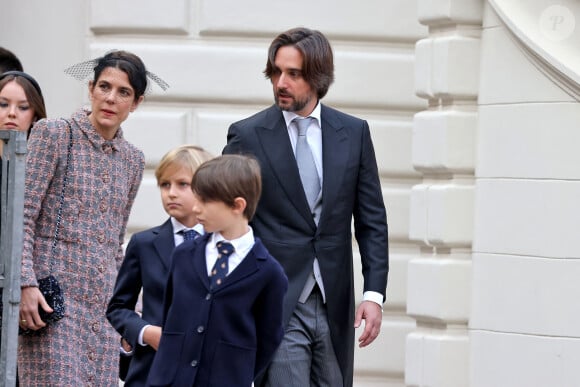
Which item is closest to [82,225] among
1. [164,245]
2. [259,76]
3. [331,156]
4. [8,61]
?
[164,245]

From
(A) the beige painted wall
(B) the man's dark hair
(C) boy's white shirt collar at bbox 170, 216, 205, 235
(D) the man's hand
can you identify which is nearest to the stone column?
(A) the beige painted wall

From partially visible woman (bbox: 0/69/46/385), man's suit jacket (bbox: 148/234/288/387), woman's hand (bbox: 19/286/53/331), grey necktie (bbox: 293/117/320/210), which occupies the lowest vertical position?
woman's hand (bbox: 19/286/53/331)

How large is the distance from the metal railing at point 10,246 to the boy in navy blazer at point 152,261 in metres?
0.34

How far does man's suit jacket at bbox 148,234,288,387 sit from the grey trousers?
0.89 m

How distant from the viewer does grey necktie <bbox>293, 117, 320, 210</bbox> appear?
6.54 m

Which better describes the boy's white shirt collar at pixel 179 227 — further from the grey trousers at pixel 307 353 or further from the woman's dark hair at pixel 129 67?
the woman's dark hair at pixel 129 67

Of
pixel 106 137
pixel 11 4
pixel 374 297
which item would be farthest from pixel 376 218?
pixel 11 4

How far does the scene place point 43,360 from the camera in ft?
21.2

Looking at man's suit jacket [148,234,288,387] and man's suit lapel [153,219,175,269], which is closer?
man's suit jacket [148,234,288,387]

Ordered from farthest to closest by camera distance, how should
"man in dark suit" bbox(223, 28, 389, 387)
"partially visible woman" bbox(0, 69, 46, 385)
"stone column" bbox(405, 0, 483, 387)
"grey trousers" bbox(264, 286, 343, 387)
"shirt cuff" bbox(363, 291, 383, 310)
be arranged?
"stone column" bbox(405, 0, 483, 387) → "partially visible woman" bbox(0, 69, 46, 385) → "shirt cuff" bbox(363, 291, 383, 310) → "man in dark suit" bbox(223, 28, 389, 387) → "grey trousers" bbox(264, 286, 343, 387)

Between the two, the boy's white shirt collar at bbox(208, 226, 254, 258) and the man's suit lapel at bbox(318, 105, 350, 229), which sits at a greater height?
the man's suit lapel at bbox(318, 105, 350, 229)

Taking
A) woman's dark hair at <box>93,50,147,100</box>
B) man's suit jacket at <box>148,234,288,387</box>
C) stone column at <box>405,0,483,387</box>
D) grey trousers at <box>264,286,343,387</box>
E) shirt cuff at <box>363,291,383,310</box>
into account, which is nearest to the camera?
man's suit jacket at <box>148,234,288,387</box>

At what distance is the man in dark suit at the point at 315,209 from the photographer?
21.1 ft

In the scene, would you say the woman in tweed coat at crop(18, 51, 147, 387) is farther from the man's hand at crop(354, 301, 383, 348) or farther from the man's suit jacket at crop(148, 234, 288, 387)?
the man's suit jacket at crop(148, 234, 288, 387)
